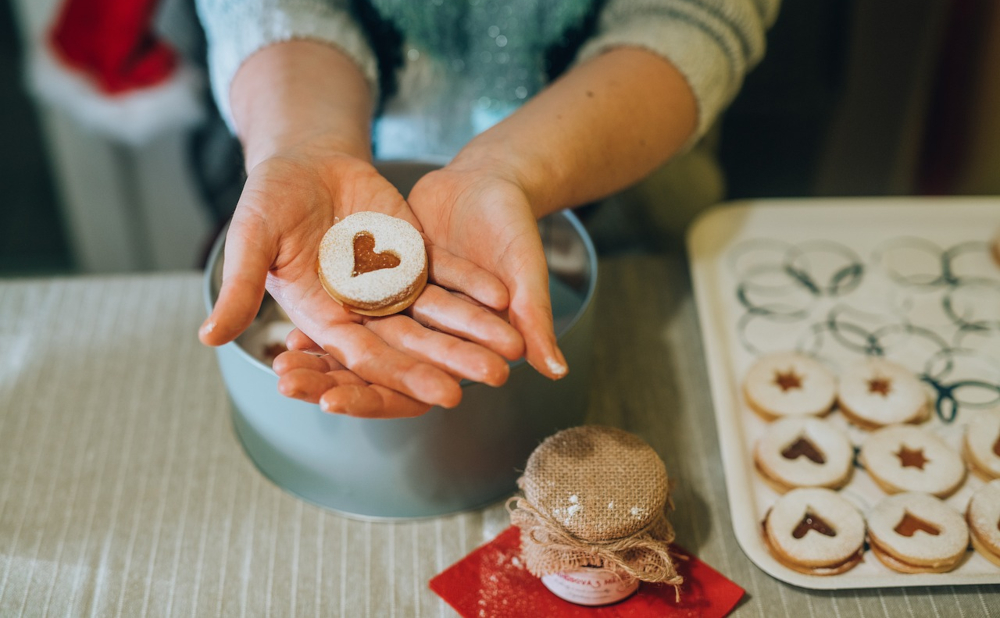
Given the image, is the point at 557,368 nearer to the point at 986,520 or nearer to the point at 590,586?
the point at 590,586

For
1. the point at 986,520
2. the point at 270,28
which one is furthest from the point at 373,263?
the point at 986,520

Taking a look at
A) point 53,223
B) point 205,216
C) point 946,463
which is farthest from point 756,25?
point 53,223

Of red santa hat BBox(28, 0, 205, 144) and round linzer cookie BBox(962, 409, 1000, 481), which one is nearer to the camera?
round linzer cookie BBox(962, 409, 1000, 481)

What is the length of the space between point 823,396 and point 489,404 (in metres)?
0.39

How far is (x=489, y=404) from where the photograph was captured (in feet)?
2.49

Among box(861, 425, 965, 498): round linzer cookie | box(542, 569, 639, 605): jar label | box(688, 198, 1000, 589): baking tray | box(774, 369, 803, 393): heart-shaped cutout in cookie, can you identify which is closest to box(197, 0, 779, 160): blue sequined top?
box(688, 198, 1000, 589): baking tray

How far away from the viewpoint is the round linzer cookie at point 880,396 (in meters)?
0.89

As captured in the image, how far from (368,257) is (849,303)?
2.07 feet

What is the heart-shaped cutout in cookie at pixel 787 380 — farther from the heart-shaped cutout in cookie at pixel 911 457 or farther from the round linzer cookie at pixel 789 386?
the heart-shaped cutout in cookie at pixel 911 457

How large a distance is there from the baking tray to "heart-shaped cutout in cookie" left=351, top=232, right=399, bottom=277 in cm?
40

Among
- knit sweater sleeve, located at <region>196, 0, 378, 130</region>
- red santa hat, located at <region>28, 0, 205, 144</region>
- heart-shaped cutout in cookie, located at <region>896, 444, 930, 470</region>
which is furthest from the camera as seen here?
red santa hat, located at <region>28, 0, 205, 144</region>

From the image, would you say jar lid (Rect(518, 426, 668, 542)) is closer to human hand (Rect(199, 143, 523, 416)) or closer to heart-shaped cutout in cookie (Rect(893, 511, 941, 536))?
human hand (Rect(199, 143, 523, 416))

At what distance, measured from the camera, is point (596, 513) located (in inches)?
27.1

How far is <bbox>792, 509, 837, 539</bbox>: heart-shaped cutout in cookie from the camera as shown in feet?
2.61
